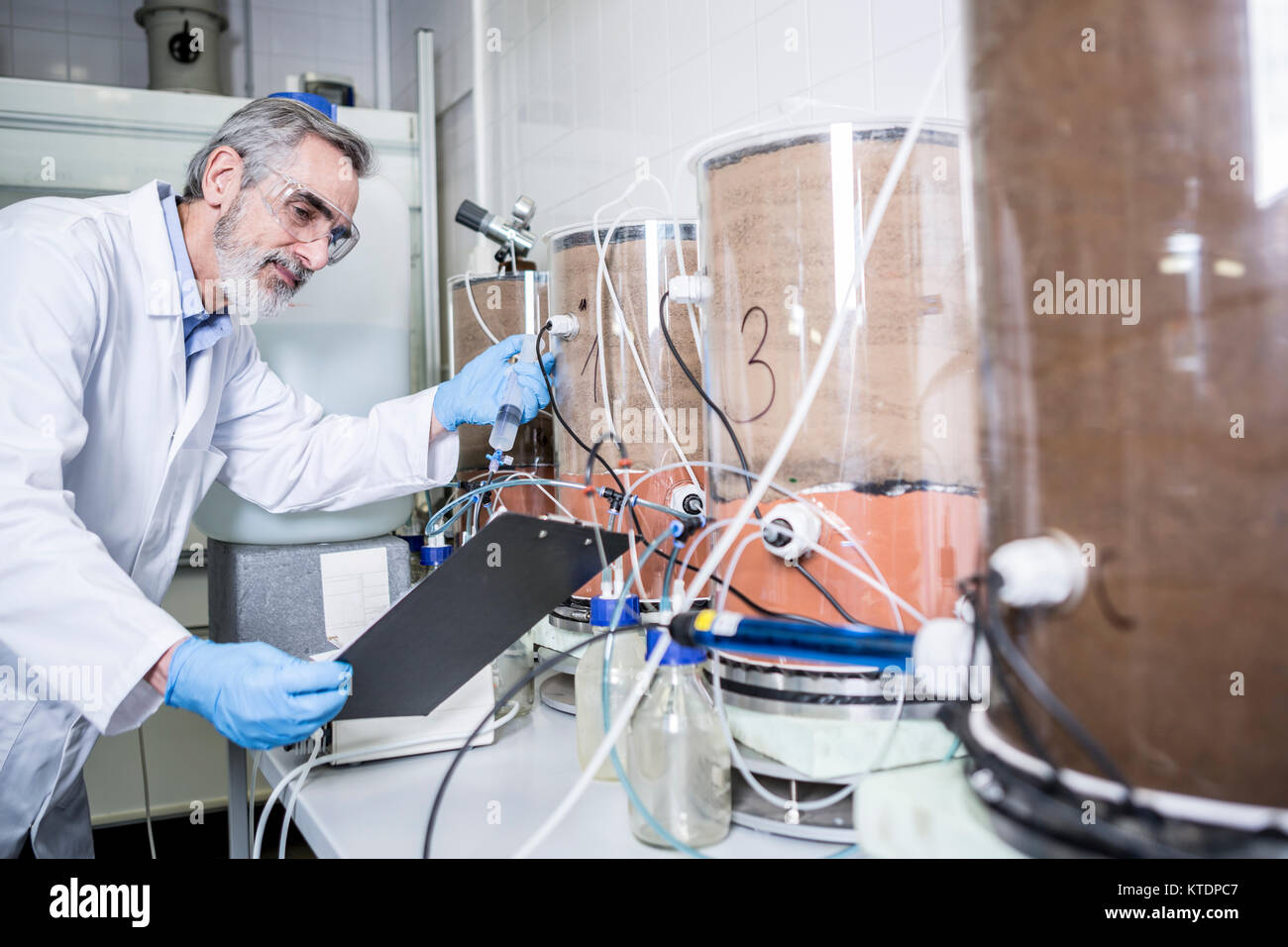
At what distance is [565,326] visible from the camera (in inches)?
49.2

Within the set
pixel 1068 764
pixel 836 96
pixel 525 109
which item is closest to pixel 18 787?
pixel 1068 764

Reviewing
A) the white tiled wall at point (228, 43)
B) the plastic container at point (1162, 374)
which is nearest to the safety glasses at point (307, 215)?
the plastic container at point (1162, 374)

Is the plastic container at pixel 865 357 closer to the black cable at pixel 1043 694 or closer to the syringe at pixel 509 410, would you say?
the black cable at pixel 1043 694

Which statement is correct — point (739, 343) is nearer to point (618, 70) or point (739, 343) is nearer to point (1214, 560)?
point (1214, 560)

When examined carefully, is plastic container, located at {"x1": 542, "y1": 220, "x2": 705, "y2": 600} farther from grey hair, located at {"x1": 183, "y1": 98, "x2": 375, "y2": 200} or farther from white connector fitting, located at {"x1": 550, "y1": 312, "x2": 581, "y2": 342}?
grey hair, located at {"x1": 183, "y1": 98, "x2": 375, "y2": 200}

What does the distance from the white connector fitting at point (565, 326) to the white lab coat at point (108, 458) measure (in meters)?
0.41

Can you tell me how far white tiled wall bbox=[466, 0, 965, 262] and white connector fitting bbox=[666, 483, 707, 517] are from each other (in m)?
0.37

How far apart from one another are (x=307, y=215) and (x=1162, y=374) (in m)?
1.25

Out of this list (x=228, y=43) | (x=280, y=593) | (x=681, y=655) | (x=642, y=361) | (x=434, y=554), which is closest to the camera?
(x=681, y=655)

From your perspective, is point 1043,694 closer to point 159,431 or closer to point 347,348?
point 159,431

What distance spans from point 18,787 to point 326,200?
91cm

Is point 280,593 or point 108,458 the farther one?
point 280,593

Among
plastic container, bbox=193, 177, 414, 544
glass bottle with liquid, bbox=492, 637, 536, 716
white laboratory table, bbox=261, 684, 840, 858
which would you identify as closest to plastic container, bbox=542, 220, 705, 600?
glass bottle with liquid, bbox=492, 637, 536, 716

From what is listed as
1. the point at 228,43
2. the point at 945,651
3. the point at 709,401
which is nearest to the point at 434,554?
the point at 709,401
